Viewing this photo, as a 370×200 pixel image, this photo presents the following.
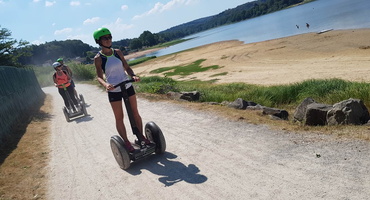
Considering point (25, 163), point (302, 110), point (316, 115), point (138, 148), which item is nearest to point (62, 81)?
point (25, 163)

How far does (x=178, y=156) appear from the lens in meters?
4.95

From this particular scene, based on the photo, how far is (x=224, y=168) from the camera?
418 cm

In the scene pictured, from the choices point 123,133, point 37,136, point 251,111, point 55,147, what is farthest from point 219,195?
point 37,136

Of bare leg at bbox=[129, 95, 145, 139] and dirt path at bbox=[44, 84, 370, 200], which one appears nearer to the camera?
dirt path at bbox=[44, 84, 370, 200]

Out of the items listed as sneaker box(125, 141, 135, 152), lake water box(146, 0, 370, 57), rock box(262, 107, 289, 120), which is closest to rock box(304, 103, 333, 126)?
rock box(262, 107, 289, 120)

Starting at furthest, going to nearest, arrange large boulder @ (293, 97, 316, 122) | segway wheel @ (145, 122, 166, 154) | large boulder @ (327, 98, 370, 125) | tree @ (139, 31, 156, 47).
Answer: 1. tree @ (139, 31, 156, 47)
2. large boulder @ (293, 97, 316, 122)
3. large boulder @ (327, 98, 370, 125)
4. segway wheel @ (145, 122, 166, 154)

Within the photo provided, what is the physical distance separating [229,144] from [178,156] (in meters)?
0.88

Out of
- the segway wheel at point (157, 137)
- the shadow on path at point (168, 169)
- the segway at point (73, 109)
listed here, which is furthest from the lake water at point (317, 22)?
the shadow on path at point (168, 169)

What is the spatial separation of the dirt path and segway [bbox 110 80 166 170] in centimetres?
18

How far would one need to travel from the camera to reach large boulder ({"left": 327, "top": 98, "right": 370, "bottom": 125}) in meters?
5.11

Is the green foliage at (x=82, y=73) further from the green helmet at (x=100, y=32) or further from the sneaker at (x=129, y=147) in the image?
the green helmet at (x=100, y=32)

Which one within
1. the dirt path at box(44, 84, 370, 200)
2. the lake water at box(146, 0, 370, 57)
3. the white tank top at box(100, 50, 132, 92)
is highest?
the white tank top at box(100, 50, 132, 92)

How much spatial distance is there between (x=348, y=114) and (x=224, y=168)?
252cm

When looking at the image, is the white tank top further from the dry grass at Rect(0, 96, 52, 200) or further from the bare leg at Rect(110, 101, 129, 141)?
the dry grass at Rect(0, 96, 52, 200)
